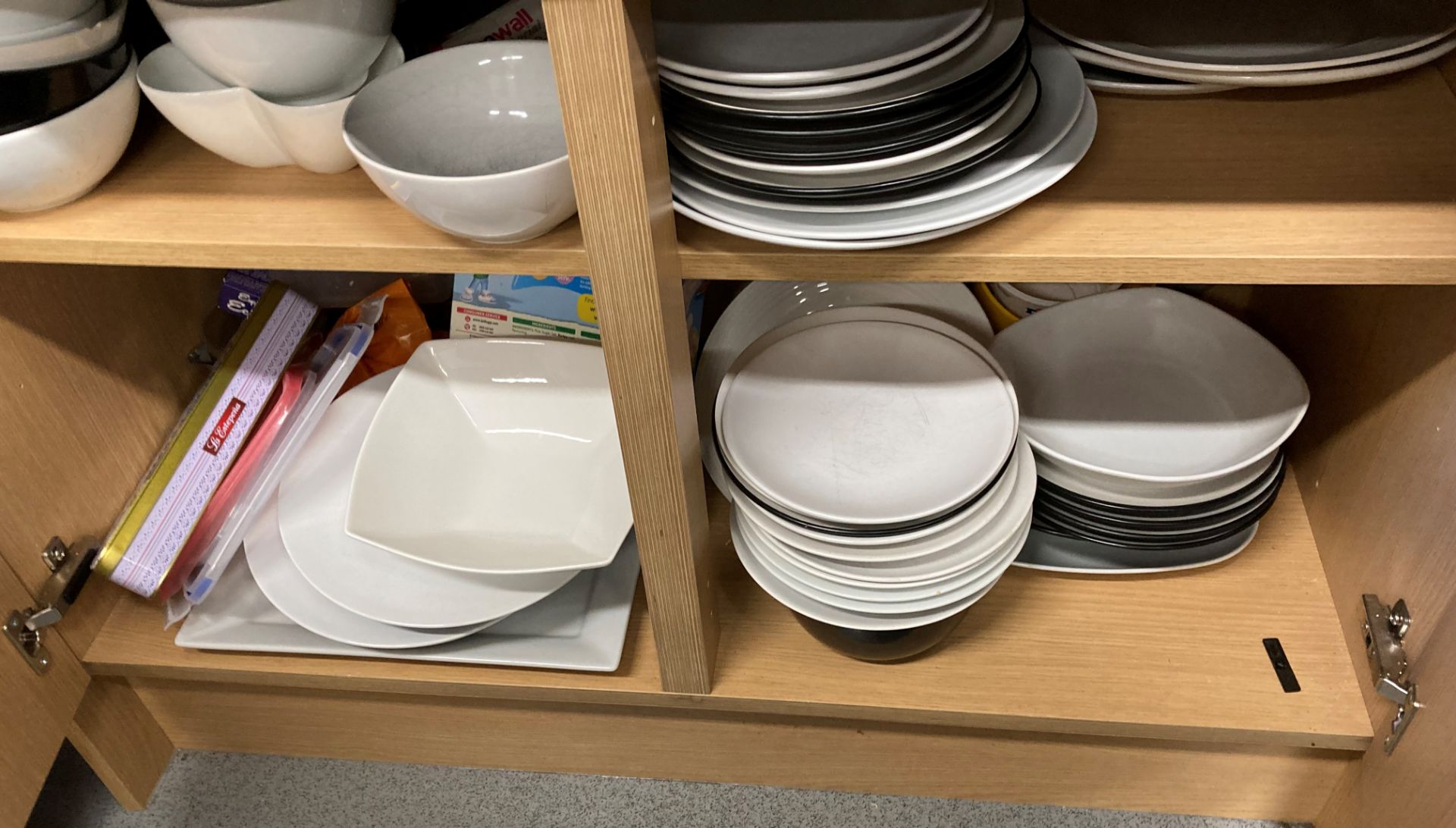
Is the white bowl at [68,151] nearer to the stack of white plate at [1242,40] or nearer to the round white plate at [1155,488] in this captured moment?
the stack of white plate at [1242,40]

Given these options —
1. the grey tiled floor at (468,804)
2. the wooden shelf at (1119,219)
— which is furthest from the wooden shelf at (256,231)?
the grey tiled floor at (468,804)

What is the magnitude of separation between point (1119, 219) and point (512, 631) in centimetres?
60

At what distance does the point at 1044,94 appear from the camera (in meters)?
0.67

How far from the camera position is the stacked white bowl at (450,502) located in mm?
906

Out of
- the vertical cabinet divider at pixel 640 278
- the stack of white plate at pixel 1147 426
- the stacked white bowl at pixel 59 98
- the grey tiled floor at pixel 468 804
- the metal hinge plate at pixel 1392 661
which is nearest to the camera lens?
the vertical cabinet divider at pixel 640 278

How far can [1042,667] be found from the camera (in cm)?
90

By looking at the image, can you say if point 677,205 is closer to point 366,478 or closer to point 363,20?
point 363,20

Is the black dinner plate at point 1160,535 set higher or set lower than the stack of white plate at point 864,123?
lower

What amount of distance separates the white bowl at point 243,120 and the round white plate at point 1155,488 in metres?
0.60

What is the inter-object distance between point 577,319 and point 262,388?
0.97ft

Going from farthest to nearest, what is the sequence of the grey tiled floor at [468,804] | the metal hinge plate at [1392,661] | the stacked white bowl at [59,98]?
the grey tiled floor at [468,804] < the metal hinge plate at [1392,661] < the stacked white bowl at [59,98]

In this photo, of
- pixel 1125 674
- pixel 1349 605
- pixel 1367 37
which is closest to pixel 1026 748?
pixel 1125 674

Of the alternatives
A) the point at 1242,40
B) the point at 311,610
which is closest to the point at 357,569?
the point at 311,610

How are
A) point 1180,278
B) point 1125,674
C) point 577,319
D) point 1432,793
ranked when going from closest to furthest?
1. point 1180,278
2. point 1432,793
3. point 1125,674
4. point 577,319
